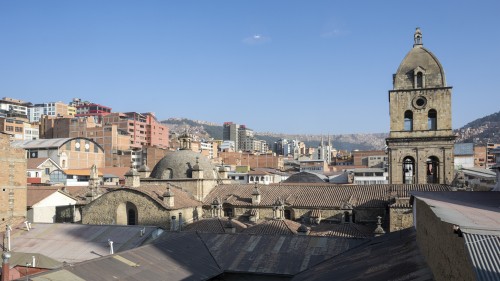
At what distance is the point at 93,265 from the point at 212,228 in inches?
537

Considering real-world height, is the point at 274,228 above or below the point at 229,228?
above

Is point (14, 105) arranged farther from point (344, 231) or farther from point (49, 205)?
point (344, 231)

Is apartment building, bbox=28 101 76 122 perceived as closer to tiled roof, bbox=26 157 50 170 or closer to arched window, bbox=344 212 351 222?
tiled roof, bbox=26 157 50 170

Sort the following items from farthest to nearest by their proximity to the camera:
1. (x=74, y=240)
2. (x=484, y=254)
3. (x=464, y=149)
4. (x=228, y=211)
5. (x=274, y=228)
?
(x=464, y=149)
(x=228, y=211)
(x=274, y=228)
(x=74, y=240)
(x=484, y=254)

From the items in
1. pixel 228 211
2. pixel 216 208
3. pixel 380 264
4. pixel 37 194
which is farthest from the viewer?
pixel 37 194

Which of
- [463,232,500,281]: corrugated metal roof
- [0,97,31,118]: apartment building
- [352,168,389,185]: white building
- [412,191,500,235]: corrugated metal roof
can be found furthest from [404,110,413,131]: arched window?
[0,97,31,118]: apartment building

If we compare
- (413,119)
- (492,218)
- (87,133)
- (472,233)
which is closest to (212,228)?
(413,119)

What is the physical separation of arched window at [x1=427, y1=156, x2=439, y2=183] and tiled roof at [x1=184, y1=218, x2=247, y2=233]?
14.1m

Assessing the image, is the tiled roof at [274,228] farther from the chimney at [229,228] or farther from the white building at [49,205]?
the white building at [49,205]

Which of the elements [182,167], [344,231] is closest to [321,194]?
[344,231]

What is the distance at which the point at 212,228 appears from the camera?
92.1ft

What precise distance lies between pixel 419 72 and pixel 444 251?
22.6 metres

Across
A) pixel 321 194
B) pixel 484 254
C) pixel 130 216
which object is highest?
pixel 484 254

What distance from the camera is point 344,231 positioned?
2600 cm
